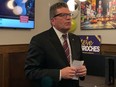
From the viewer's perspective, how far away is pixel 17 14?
3.38 meters

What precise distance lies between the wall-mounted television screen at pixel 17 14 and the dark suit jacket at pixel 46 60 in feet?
4.53

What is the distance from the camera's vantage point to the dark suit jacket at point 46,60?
1.78 m

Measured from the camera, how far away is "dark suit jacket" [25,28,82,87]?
1776mm

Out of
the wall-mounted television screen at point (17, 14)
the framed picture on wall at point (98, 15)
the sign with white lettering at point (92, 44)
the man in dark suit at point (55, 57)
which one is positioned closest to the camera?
the man in dark suit at point (55, 57)

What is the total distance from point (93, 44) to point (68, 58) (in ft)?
6.60

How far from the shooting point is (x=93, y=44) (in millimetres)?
3908

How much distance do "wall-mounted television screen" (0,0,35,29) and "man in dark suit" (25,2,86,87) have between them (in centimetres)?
131

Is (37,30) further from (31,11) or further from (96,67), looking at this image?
(96,67)

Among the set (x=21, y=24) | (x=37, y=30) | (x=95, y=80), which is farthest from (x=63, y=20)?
(x=37, y=30)

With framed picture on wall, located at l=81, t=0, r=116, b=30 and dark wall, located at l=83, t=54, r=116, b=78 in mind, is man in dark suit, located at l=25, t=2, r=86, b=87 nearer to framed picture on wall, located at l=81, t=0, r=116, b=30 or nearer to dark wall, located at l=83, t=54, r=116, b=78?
dark wall, located at l=83, t=54, r=116, b=78

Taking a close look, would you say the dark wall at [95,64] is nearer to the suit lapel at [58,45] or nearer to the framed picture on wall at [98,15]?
the suit lapel at [58,45]

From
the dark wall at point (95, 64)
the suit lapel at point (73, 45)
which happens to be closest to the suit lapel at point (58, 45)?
the suit lapel at point (73, 45)

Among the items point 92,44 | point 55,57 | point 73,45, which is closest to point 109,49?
point 92,44

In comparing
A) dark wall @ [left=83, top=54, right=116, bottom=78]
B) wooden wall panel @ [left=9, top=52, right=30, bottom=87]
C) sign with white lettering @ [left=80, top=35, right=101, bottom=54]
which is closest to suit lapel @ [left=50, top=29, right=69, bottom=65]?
dark wall @ [left=83, top=54, right=116, bottom=78]
